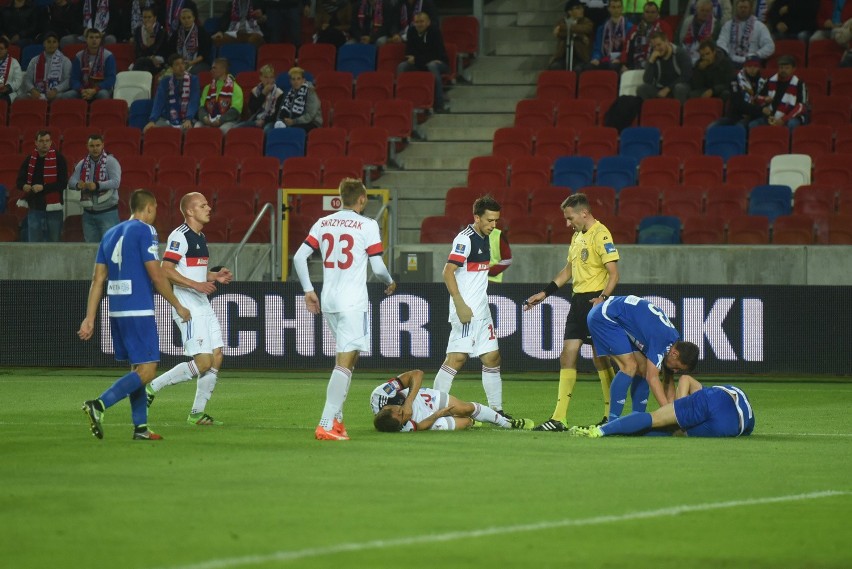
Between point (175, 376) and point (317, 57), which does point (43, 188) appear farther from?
point (175, 376)

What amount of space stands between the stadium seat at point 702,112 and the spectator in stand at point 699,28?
1137 millimetres

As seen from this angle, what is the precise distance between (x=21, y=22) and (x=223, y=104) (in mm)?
6375

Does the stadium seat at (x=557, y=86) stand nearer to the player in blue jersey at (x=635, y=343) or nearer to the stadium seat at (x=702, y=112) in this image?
the stadium seat at (x=702, y=112)

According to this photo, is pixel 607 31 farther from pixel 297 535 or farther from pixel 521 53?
pixel 297 535

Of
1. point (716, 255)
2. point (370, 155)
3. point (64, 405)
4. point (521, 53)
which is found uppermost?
point (521, 53)

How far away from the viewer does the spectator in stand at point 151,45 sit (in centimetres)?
2517

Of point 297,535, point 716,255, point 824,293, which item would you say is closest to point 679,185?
point 716,255

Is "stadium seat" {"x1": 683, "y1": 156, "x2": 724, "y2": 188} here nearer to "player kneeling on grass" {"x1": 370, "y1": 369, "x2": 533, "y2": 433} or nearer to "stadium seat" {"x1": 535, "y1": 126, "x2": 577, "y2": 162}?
"stadium seat" {"x1": 535, "y1": 126, "x2": 577, "y2": 162}

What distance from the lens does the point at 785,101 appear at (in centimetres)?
2125

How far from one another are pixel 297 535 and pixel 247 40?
20865 millimetres

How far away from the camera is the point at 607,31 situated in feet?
77.0

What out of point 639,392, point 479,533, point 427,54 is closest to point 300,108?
point 427,54

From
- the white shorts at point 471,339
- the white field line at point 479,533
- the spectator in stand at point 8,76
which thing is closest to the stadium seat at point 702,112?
the white shorts at point 471,339

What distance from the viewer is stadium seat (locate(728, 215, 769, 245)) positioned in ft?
61.8
